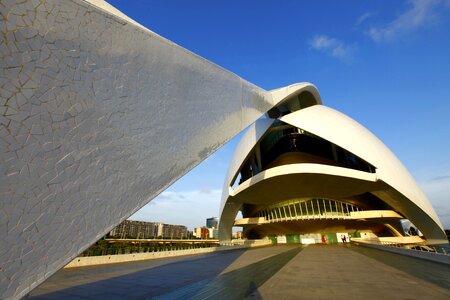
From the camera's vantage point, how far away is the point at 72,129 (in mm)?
2486

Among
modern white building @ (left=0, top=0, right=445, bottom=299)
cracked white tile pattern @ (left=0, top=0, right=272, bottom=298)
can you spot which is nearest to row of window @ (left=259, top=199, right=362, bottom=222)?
modern white building @ (left=0, top=0, right=445, bottom=299)

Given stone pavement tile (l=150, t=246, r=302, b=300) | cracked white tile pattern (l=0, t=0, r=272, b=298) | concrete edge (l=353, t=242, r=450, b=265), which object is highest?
cracked white tile pattern (l=0, t=0, r=272, b=298)

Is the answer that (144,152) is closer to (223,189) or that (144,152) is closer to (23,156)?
(23,156)

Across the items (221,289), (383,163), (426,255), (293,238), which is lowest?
(221,289)

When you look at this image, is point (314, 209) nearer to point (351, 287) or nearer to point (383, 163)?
point (383, 163)

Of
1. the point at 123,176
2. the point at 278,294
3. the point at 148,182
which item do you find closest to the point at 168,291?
the point at 278,294

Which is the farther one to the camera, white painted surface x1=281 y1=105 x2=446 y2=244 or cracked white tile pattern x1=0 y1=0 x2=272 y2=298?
white painted surface x1=281 y1=105 x2=446 y2=244

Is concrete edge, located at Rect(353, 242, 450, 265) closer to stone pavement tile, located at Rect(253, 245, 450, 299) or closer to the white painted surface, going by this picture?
stone pavement tile, located at Rect(253, 245, 450, 299)

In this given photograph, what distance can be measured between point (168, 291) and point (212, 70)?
481cm

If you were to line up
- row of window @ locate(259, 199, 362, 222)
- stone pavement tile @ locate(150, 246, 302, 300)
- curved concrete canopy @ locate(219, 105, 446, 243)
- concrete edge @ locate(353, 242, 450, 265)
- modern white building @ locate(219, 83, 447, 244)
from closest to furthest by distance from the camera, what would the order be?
stone pavement tile @ locate(150, 246, 302, 300), concrete edge @ locate(353, 242, 450, 265), curved concrete canopy @ locate(219, 105, 446, 243), modern white building @ locate(219, 83, 447, 244), row of window @ locate(259, 199, 362, 222)

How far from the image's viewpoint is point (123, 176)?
3.01 m

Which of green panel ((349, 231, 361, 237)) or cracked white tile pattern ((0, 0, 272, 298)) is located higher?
cracked white tile pattern ((0, 0, 272, 298))

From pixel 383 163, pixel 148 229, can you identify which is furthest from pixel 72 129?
pixel 148 229

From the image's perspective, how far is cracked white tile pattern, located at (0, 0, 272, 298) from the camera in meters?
2.04
